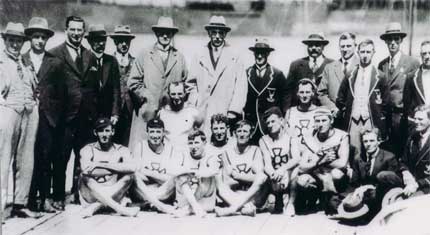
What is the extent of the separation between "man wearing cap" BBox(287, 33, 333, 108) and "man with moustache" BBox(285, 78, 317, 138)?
41 mm

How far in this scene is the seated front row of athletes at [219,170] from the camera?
5441mm

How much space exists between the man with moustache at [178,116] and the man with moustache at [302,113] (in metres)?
0.68

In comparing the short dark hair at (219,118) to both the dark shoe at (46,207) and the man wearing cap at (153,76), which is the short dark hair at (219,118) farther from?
the dark shoe at (46,207)

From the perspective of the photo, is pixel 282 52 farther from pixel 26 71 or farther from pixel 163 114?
pixel 26 71

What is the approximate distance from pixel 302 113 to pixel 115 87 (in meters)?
1.43

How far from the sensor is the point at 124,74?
546 cm

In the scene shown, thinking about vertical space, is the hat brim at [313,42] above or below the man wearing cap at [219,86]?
above

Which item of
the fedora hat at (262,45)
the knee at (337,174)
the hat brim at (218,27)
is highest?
the hat brim at (218,27)

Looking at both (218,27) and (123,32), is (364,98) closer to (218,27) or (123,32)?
(218,27)

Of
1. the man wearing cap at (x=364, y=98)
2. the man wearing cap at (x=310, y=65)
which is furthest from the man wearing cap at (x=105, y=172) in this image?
A: the man wearing cap at (x=364, y=98)

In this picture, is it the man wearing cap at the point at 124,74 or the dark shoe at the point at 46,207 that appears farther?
the dark shoe at the point at 46,207

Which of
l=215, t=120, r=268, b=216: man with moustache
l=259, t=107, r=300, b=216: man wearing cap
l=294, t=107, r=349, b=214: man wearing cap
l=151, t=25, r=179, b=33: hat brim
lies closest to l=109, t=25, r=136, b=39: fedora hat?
l=151, t=25, r=179, b=33: hat brim

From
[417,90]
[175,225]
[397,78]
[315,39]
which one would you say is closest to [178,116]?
[175,225]

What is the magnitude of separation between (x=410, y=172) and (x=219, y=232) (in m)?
1.51
